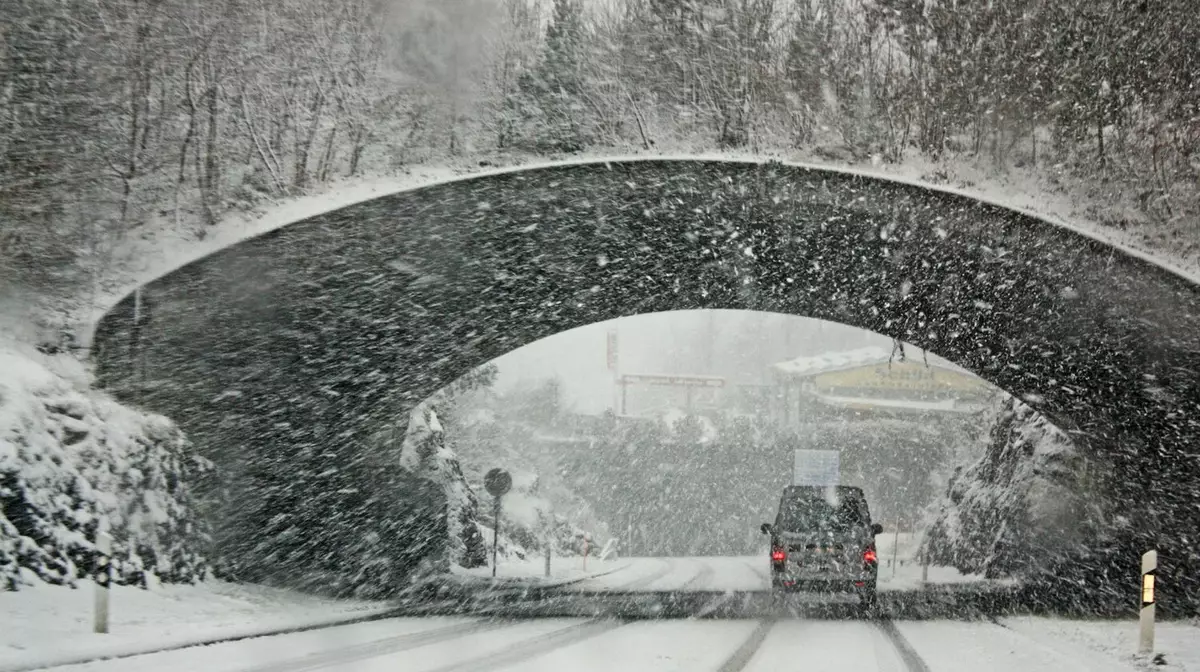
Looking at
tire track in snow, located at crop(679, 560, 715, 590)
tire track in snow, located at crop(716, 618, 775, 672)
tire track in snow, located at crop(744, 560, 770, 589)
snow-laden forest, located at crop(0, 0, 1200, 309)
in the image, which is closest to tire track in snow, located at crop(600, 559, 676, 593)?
tire track in snow, located at crop(679, 560, 715, 590)

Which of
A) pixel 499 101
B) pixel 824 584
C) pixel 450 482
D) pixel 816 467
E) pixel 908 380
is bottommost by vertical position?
pixel 816 467

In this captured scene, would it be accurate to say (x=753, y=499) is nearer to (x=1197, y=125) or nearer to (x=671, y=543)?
(x=671, y=543)

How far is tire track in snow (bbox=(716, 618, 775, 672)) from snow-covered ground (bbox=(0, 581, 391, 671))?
16.8ft

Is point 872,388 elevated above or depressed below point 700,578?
above

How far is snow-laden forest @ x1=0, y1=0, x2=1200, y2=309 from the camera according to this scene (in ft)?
44.3

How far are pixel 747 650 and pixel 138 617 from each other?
21.2ft

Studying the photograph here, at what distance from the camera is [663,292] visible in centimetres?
1992

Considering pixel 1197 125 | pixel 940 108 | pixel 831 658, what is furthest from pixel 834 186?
pixel 831 658

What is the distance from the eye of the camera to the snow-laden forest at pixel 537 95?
13516 millimetres

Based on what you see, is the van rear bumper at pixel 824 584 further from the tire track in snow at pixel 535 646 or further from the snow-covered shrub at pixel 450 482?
the snow-covered shrub at pixel 450 482

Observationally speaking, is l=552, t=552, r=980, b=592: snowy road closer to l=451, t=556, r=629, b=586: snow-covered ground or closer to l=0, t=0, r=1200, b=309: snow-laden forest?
l=451, t=556, r=629, b=586: snow-covered ground

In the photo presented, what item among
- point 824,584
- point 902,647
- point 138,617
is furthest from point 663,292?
point 138,617

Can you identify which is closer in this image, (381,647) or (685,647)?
(381,647)

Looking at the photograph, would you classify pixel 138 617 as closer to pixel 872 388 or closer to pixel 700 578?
pixel 700 578
